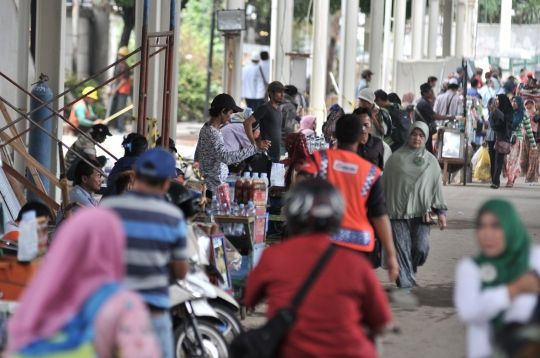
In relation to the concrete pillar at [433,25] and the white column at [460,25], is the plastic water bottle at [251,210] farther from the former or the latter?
the white column at [460,25]

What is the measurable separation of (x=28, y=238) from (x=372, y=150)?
5.05 metres

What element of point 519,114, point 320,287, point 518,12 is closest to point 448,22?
point 518,12

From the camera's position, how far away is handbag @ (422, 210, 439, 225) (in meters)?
10.4

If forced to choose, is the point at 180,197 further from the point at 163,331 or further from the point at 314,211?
the point at 314,211

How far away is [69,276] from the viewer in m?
3.70

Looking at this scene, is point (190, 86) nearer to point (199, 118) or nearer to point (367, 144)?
A: point (199, 118)

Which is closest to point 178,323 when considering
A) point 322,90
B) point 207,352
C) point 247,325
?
point 207,352

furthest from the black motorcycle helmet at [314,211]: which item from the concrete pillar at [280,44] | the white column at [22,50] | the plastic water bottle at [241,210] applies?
the concrete pillar at [280,44]

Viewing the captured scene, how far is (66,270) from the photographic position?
145 inches

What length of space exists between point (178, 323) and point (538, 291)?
10.2 feet

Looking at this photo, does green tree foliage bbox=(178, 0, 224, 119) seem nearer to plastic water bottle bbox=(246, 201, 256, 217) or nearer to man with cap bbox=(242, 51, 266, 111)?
man with cap bbox=(242, 51, 266, 111)

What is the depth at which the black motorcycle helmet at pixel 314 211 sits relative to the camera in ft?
15.2

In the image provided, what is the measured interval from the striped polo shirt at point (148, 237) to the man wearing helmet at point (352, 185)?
2436mm

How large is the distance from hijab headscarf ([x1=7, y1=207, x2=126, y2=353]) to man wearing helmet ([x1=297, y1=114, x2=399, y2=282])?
3751 mm
